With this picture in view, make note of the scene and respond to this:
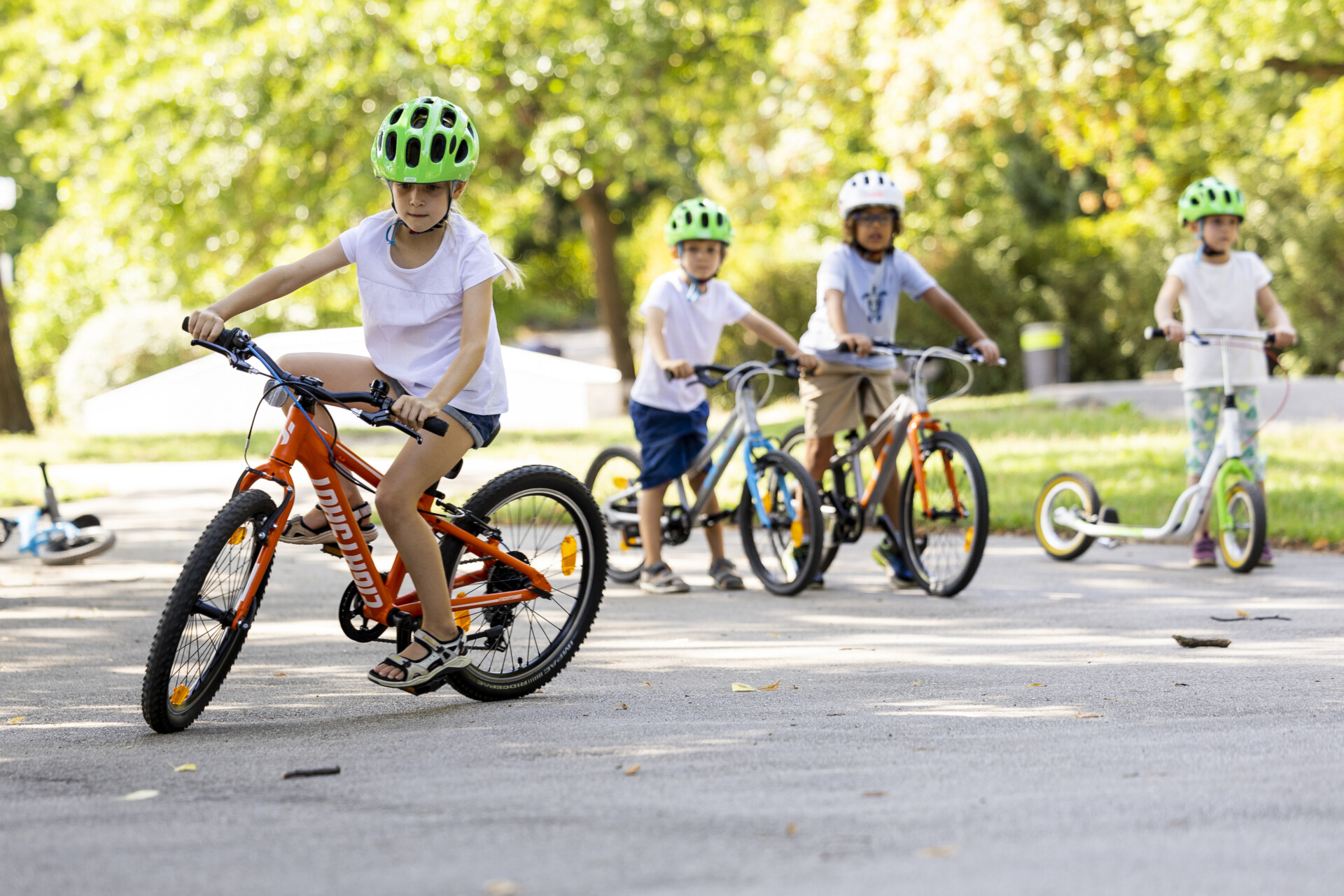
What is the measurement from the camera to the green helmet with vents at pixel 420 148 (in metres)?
4.75

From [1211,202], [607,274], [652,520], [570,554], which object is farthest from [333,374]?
[607,274]

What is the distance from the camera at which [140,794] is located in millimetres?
3906

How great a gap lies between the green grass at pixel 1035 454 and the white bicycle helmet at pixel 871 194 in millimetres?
1591

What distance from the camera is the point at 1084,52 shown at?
17.2 m

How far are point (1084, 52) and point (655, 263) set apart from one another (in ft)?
45.3

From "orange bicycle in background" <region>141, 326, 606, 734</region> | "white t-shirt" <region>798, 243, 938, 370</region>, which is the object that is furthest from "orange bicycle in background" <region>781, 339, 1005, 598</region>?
"orange bicycle in background" <region>141, 326, 606, 734</region>

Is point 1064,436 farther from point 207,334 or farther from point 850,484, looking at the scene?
point 207,334

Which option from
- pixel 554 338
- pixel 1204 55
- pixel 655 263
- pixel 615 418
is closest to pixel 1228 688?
pixel 1204 55

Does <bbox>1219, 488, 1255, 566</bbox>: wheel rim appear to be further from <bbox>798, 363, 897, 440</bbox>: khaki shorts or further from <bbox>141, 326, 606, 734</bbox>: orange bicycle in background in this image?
<bbox>141, 326, 606, 734</bbox>: orange bicycle in background

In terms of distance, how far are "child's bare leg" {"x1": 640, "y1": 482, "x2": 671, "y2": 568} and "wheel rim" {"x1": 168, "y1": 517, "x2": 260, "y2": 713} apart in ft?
11.5

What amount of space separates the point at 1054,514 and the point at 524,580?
4.42 metres

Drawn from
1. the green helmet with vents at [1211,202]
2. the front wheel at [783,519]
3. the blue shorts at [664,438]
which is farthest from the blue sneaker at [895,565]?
the green helmet with vents at [1211,202]

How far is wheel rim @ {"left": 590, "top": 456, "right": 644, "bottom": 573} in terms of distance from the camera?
830 centimetres

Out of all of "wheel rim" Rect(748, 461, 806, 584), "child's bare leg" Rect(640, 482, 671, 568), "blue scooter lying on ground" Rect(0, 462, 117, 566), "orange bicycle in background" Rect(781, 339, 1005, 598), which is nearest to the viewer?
"orange bicycle in background" Rect(781, 339, 1005, 598)
